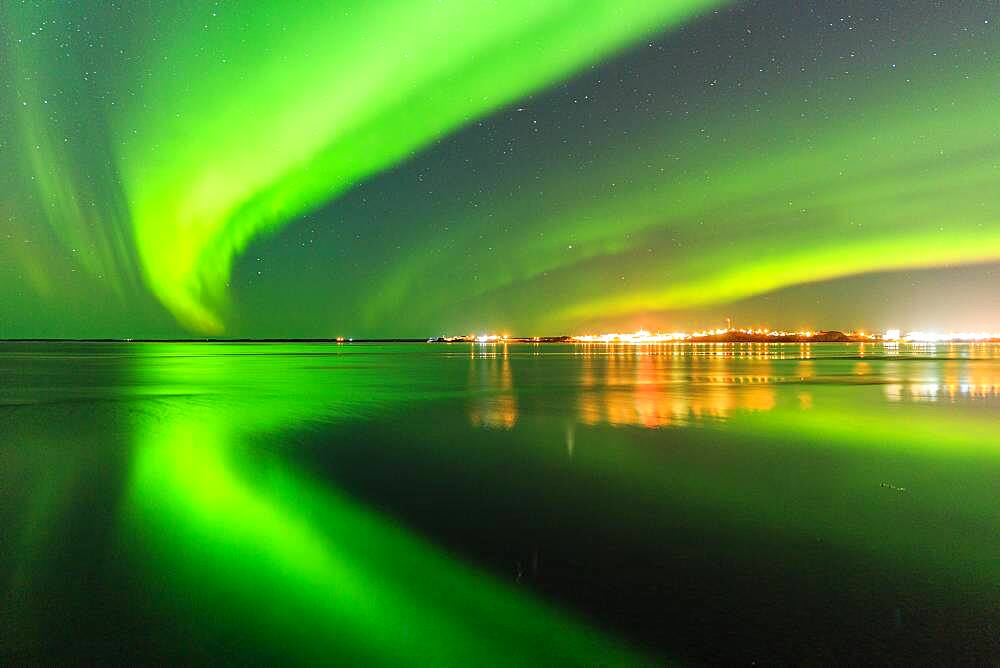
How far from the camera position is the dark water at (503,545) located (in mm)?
5328

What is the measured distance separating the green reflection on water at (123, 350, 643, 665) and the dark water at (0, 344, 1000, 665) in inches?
1.2

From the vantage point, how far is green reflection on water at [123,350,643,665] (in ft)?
17.3

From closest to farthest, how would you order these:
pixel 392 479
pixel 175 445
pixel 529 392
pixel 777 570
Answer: pixel 777 570
pixel 392 479
pixel 175 445
pixel 529 392

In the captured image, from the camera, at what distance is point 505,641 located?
530 cm

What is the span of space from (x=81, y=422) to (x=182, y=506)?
12937 mm

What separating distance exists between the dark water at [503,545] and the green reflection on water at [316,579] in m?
0.03

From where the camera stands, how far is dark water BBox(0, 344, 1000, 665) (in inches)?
210

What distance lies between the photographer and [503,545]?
7.79 meters

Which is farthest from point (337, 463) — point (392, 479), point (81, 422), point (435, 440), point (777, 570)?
point (81, 422)

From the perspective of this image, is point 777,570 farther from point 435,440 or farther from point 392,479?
point 435,440

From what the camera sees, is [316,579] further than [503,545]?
No

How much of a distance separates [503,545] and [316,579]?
7.01 feet

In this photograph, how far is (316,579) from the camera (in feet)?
22.0

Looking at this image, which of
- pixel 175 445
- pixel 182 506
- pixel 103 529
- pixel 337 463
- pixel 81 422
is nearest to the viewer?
pixel 103 529
